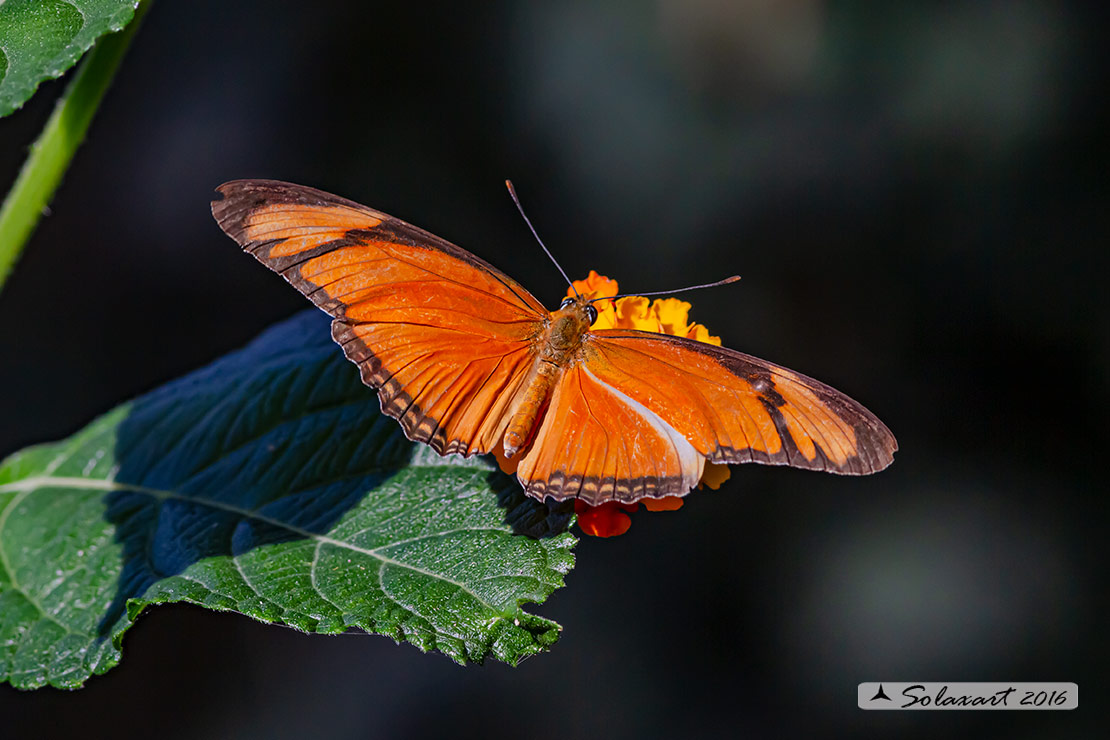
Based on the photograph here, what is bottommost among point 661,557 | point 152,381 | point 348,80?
point 661,557

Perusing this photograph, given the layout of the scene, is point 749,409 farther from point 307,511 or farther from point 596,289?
point 307,511

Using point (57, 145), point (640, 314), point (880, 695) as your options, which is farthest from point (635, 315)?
point (880, 695)

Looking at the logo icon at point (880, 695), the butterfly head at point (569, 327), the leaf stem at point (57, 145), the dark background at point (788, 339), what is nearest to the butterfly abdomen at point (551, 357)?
the butterfly head at point (569, 327)

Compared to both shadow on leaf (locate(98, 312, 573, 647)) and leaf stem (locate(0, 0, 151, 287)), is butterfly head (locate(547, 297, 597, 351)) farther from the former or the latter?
leaf stem (locate(0, 0, 151, 287))

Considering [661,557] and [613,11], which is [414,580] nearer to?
[661,557]

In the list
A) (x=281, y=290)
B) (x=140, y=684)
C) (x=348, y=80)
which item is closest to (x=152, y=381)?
(x=281, y=290)

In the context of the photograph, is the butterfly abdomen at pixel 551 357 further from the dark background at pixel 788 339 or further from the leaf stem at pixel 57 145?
the dark background at pixel 788 339
